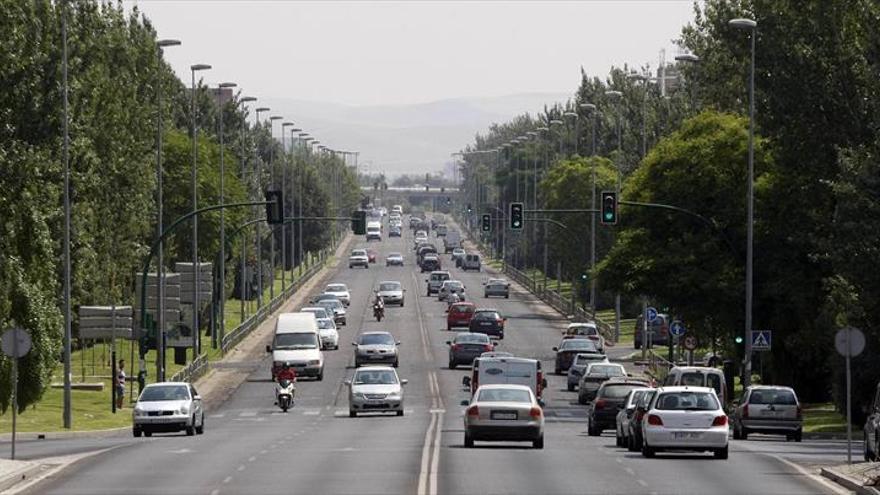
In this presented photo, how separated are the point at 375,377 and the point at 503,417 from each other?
2169 centimetres

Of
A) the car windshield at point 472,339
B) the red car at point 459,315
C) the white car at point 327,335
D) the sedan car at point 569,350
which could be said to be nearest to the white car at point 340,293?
the red car at point 459,315

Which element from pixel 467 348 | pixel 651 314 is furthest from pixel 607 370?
pixel 651 314

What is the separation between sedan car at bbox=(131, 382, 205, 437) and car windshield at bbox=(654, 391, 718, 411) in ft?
55.2

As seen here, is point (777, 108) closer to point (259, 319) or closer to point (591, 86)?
point (259, 319)

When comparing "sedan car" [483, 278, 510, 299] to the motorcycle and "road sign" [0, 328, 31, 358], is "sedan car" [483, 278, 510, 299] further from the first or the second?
"road sign" [0, 328, 31, 358]

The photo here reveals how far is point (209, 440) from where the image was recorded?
178ft

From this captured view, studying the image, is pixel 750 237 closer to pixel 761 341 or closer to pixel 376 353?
pixel 761 341

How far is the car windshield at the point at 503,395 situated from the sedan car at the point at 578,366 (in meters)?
35.4

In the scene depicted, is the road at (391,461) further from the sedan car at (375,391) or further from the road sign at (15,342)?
the road sign at (15,342)

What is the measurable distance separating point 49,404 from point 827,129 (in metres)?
27.5

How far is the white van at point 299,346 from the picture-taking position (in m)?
90.9

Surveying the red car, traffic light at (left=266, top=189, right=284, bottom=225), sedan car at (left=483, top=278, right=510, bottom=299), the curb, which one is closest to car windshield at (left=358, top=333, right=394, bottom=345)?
traffic light at (left=266, top=189, right=284, bottom=225)

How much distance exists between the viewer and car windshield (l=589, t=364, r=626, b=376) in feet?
249

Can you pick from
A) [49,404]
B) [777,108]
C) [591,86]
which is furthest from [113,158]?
[591,86]
